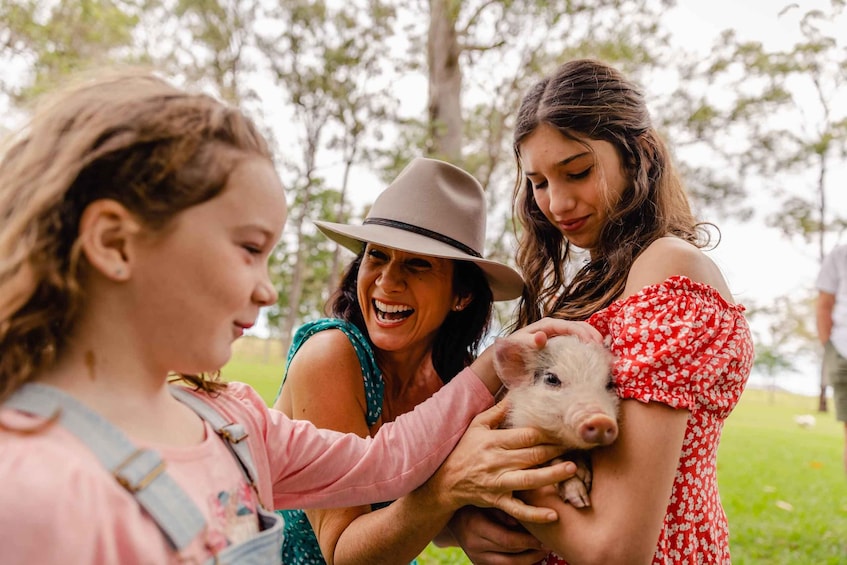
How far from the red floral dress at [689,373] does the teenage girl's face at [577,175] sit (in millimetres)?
455

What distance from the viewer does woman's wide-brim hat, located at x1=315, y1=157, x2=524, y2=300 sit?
2.52 metres

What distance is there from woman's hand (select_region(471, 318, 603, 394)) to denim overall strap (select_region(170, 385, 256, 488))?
963mm

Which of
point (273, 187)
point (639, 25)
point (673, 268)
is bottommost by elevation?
point (673, 268)

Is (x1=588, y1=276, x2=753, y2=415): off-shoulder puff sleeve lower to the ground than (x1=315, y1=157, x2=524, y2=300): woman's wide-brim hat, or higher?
lower

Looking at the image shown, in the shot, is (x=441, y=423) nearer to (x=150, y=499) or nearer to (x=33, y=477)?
(x=150, y=499)

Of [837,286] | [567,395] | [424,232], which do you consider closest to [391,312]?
[424,232]

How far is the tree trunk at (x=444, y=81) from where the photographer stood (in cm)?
1075

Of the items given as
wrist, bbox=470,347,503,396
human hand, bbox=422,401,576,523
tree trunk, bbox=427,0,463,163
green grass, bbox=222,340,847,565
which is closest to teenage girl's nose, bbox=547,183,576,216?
wrist, bbox=470,347,503,396

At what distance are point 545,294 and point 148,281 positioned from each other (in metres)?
1.84

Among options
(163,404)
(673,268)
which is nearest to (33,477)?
(163,404)

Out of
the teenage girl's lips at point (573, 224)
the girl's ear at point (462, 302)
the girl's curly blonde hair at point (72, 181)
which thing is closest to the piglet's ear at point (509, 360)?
the teenage girl's lips at point (573, 224)

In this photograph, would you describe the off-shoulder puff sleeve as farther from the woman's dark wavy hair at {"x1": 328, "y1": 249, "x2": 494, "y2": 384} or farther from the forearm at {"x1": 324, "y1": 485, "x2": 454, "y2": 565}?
the woman's dark wavy hair at {"x1": 328, "y1": 249, "x2": 494, "y2": 384}

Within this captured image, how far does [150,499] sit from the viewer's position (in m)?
1.09

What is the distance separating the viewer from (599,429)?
179cm
